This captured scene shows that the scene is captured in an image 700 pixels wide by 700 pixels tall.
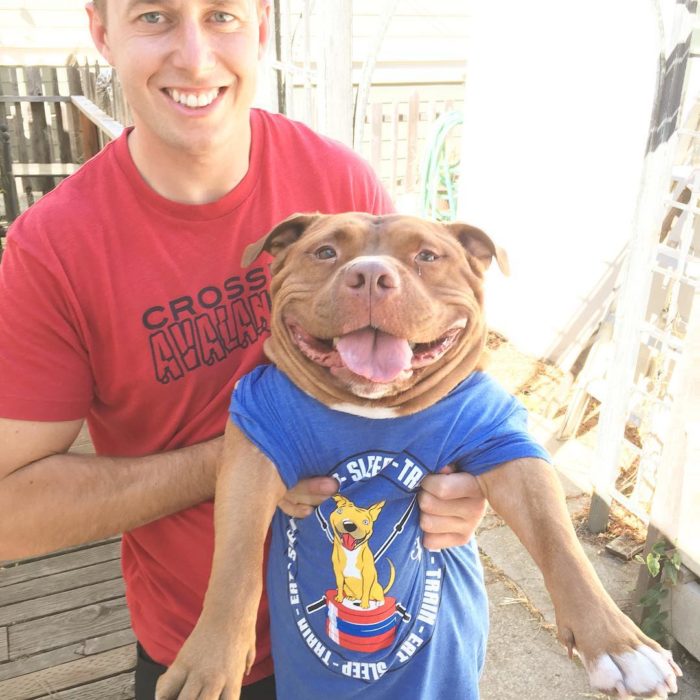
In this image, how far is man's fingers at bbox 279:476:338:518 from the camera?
1.80 m

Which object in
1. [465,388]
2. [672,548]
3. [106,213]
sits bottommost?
[672,548]

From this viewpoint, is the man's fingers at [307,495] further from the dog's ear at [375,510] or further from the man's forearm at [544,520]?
the man's forearm at [544,520]

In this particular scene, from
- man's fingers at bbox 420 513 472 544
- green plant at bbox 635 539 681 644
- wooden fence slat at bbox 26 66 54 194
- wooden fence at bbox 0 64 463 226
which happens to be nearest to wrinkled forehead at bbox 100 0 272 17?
man's fingers at bbox 420 513 472 544

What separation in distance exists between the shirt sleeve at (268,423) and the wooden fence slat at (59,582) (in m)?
2.18

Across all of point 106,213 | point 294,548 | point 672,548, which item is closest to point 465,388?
point 294,548

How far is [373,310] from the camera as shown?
174cm

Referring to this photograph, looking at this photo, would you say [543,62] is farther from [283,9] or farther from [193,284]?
[193,284]

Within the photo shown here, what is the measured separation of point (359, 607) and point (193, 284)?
87 cm

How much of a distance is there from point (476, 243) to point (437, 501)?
0.70 meters

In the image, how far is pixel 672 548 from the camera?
132 inches

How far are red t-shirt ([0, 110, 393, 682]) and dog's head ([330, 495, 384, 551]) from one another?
0.40 m

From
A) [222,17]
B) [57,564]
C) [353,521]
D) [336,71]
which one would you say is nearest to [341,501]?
[353,521]

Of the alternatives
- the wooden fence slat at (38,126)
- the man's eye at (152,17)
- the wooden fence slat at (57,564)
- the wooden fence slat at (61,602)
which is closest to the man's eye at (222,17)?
the man's eye at (152,17)

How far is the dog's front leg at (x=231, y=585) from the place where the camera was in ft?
5.19
